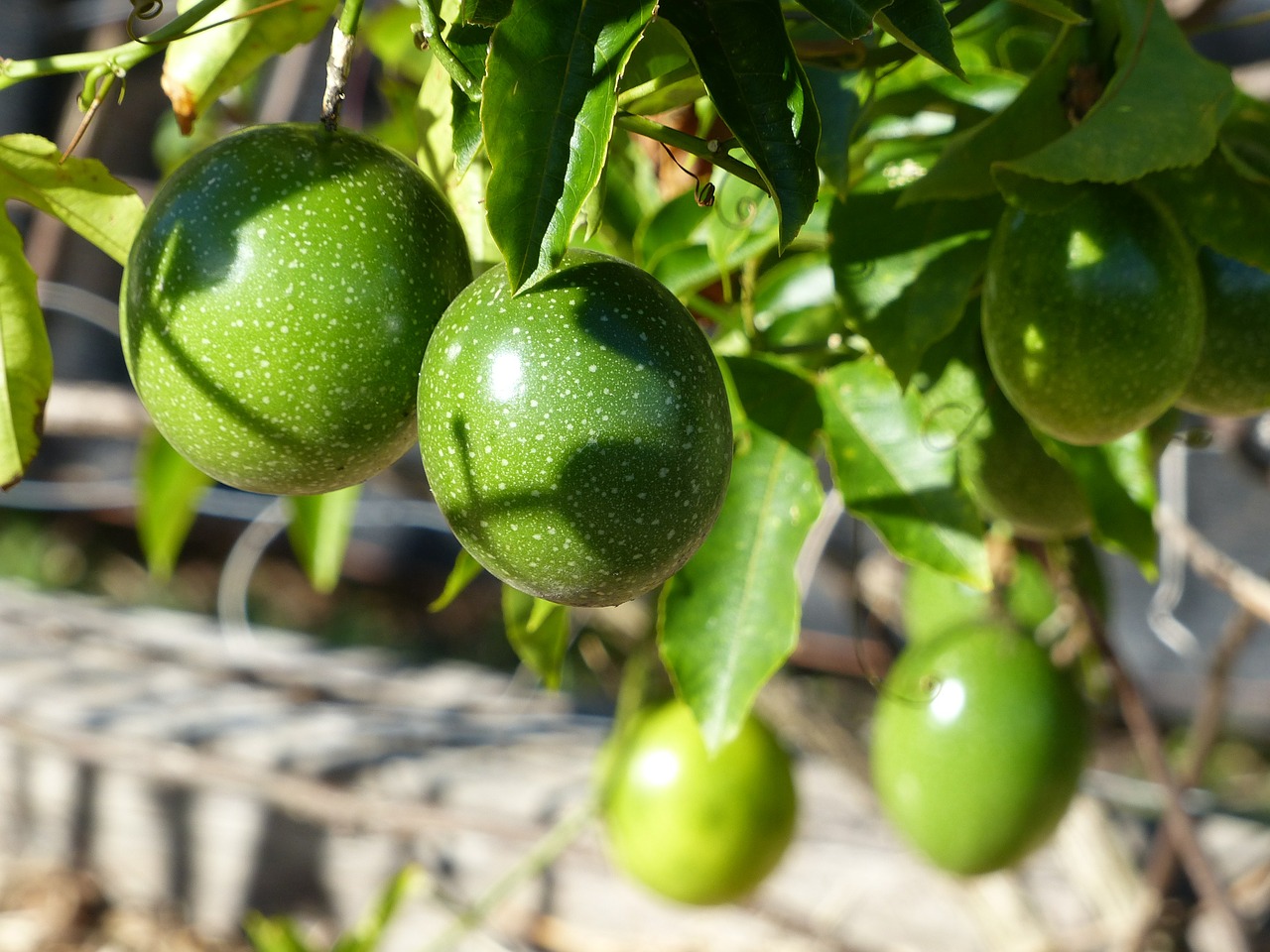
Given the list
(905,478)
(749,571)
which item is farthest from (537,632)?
(905,478)

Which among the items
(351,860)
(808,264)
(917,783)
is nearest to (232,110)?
(808,264)

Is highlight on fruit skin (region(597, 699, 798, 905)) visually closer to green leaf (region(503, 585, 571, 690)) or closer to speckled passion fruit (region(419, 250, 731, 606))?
green leaf (region(503, 585, 571, 690))

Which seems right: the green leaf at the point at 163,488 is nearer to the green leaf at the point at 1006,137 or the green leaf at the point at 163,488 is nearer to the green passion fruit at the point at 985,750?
the green passion fruit at the point at 985,750

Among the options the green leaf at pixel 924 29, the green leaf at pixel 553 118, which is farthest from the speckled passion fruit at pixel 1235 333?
the green leaf at pixel 553 118

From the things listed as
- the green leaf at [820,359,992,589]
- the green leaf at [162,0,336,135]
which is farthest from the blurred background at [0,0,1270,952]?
the green leaf at [162,0,336,135]

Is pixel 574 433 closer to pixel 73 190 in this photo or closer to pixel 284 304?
pixel 284 304

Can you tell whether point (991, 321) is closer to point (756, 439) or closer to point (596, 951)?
point (756, 439)

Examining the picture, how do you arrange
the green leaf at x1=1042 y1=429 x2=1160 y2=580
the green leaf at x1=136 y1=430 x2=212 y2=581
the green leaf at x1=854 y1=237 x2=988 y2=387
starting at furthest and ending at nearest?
the green leaf at x1=136 y1=430 x2=212 y2=581 < the green leaf at x1=1042 y1=429 x2=1160 y2=580 < the green leaf at x1=854 y1=237 x2=988 y2=387
